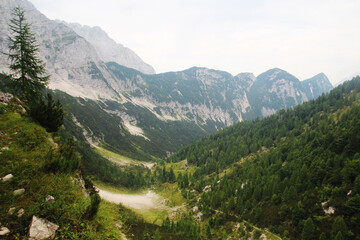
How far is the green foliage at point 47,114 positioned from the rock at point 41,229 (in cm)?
1508

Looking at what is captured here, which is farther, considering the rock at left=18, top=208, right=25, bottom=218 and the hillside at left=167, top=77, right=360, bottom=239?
the hillside at left=167, top=77, right=360, bottom=239

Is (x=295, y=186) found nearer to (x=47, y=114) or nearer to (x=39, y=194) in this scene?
(x=47, y=114)

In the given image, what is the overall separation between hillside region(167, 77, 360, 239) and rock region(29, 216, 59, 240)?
66.7 m

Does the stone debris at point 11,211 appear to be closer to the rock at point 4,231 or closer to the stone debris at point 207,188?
the rock at point 4,231

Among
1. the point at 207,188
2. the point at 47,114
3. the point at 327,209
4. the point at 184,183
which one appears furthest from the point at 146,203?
the point at 47,114

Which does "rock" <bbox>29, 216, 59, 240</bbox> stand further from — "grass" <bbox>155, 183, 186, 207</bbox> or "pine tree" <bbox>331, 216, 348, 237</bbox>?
"grass" <bbox>155, 183, 186, 207</bbox>

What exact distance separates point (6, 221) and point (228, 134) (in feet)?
658

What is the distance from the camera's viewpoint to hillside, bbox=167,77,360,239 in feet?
187

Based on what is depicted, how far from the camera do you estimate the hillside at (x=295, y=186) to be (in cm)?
5709

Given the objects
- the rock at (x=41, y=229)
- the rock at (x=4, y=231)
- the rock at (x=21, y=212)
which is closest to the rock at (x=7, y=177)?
the rock at (x=21, y=212)

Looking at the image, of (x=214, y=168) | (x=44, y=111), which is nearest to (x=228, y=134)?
(x=214, y=168)

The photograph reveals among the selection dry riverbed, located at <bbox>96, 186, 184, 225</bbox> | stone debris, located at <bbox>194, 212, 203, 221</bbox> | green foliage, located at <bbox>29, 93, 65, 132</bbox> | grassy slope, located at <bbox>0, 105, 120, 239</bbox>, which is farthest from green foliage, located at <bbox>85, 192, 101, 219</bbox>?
stone debris, located at <bbox>194, 212, 203, 221</bbox>

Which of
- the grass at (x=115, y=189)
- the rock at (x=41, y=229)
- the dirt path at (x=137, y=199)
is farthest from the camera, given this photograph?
the grass at (x=115, y=189)

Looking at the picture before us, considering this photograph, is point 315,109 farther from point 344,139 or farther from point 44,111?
point 44,111
